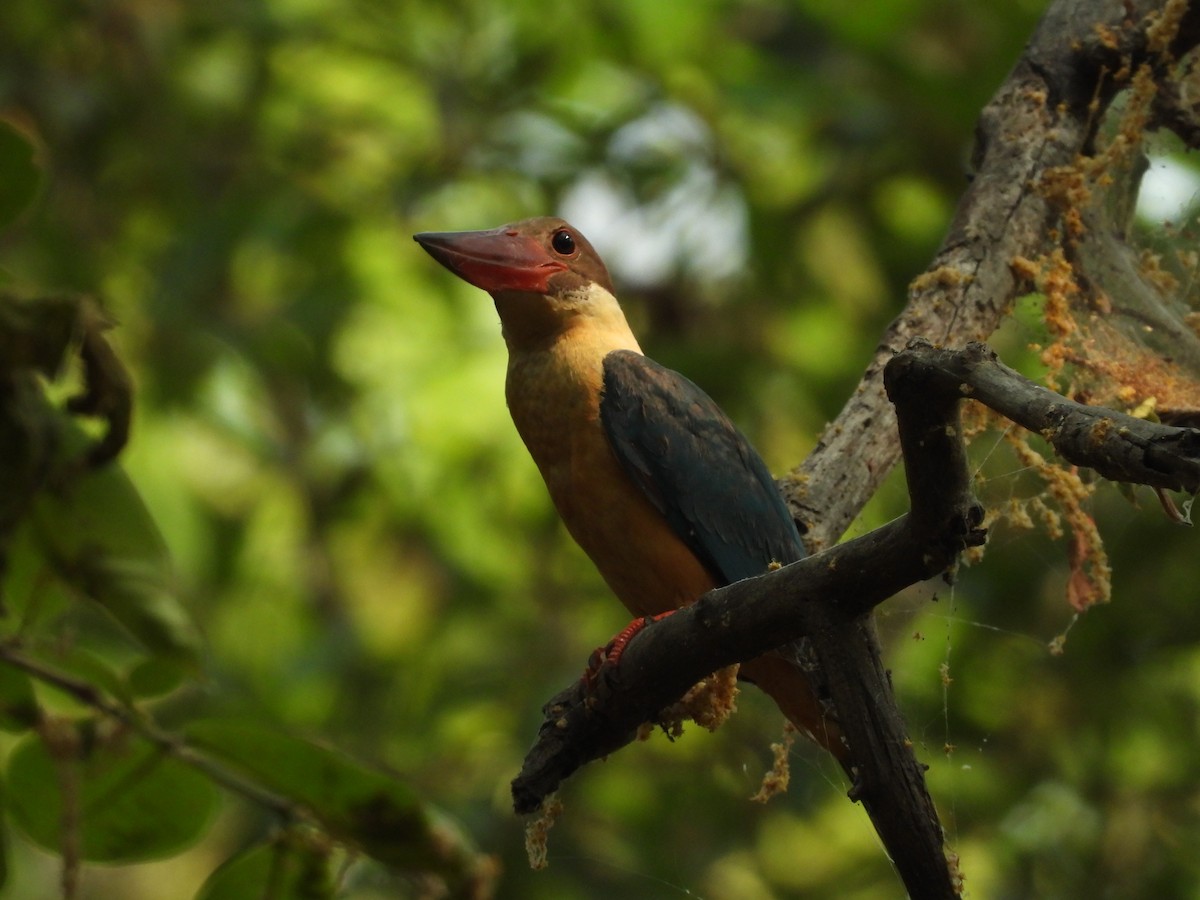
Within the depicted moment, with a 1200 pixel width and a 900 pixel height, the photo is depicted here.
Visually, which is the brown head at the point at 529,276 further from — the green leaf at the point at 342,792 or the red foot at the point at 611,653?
the green leaf at the point at 342,792

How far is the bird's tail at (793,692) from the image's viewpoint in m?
2.64

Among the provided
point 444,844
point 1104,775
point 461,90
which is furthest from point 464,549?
point 444,844

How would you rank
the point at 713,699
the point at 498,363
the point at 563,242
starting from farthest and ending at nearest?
the point at 498,363 → the point at 563,242 → the point at 713,699

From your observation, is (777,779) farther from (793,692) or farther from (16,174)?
(16,174)

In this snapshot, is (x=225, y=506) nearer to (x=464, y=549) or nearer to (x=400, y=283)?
(x=464, y=549)

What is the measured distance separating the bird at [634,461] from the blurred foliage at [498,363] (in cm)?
135

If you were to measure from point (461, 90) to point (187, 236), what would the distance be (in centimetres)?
160

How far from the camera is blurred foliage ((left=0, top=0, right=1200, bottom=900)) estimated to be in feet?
15.0

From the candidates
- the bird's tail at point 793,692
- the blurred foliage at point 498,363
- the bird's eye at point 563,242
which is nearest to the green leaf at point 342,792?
the bird's tail at point 793,692

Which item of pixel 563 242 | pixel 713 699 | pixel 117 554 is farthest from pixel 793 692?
pixel 117 554

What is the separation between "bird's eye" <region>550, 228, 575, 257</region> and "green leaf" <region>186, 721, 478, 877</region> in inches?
79.6

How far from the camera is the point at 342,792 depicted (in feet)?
4.86

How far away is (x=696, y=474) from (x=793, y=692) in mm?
525

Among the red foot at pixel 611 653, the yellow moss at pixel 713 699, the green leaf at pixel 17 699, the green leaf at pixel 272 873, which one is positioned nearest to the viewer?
the green leaf at pixel 17 699
